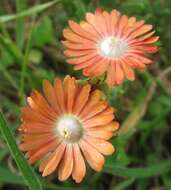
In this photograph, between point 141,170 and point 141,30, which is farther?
point 141,170

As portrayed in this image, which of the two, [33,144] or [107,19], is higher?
[107,19]

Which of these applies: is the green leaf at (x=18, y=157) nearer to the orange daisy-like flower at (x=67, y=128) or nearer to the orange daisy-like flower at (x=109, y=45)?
the orange daisy-like flower at (x=67, y=128)

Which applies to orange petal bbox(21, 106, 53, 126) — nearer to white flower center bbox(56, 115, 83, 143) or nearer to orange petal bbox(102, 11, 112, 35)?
white flower center bbox(56, 115, 83, 143)

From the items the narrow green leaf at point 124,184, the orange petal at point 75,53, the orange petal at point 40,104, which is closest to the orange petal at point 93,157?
the orange petal at point 40,104

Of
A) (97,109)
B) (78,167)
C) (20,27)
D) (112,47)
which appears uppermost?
(20,27)

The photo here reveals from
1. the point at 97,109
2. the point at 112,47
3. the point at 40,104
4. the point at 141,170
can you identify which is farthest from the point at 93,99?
the point at 141,170

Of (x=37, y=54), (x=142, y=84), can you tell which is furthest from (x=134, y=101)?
(x=37, y=54)

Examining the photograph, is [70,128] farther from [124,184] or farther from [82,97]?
[124,184]

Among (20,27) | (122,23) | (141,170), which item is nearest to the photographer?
(122,23)
